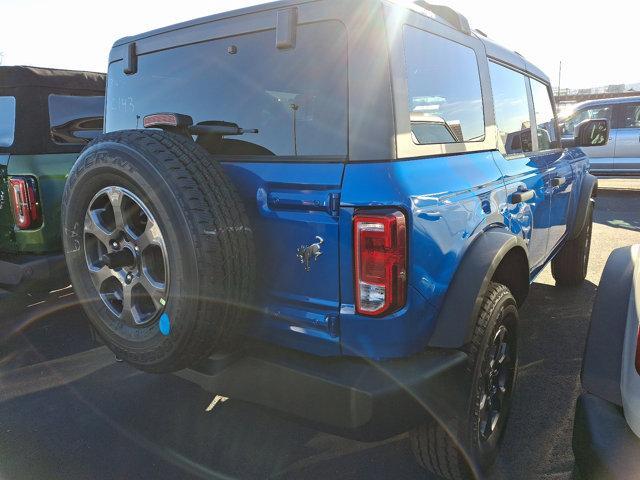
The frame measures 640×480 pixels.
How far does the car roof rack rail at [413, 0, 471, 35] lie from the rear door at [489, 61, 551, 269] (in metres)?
0.38

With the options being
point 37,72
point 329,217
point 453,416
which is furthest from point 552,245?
point 37,72

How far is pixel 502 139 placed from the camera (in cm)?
276

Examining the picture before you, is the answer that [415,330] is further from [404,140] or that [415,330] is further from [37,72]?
[37,72]

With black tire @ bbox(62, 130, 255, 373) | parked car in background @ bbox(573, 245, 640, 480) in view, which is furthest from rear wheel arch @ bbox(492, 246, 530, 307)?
black tire @ bbox(62, 130, 255, 373)

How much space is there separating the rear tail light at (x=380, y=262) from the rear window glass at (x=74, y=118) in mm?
3358

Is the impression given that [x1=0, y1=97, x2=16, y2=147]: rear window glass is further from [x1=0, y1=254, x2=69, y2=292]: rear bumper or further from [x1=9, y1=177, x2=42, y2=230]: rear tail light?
[x1=0, y1=254, x2=69, y2=292]: rear bumper

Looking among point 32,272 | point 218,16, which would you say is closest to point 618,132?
point 218,16

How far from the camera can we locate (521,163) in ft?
9.45

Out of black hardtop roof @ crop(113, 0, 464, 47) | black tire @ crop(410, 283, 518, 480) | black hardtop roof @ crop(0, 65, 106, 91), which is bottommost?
black tire @ crop(410, 283, 518, 480)

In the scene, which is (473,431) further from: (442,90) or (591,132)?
(591,132)

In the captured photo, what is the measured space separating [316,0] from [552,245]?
2640 mm

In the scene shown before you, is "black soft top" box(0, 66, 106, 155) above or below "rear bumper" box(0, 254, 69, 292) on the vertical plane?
above

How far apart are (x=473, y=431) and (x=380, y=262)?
0.86m

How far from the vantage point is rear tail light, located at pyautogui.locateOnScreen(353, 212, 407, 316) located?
5.51 ft
